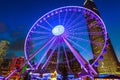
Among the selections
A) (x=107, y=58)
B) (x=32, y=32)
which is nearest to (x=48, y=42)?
(x=32, y=32)

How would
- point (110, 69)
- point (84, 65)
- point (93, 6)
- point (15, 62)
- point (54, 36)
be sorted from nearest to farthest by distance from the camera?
point (84, 65) < point (54, 36) < point (15, 62) < point (110, 69) < point (93, 6)

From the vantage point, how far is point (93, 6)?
129125mm

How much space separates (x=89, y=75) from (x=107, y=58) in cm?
8419

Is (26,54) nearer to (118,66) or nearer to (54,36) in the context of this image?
(54,36)

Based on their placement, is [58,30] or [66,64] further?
[66,64]

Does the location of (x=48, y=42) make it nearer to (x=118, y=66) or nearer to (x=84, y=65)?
(x=84, y=65)

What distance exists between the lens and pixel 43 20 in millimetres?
32094

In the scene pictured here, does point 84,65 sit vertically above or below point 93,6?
below

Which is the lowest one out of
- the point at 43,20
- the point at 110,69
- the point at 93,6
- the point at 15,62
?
the point at 110,69

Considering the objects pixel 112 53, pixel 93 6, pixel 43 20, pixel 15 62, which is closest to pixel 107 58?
pixel 112 53

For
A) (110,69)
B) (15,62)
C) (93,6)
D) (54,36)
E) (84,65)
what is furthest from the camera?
(93,6)

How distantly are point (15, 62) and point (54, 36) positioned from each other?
34479 mm

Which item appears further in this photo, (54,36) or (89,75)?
(54,36)

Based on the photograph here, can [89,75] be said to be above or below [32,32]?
below
